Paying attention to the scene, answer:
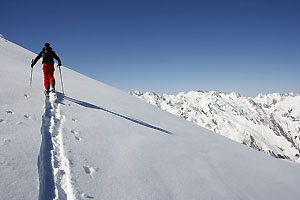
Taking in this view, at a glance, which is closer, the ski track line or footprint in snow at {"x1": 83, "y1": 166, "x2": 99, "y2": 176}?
the ski track line

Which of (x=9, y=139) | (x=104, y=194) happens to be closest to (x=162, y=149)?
(x=104, y=194)

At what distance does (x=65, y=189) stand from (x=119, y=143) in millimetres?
2316

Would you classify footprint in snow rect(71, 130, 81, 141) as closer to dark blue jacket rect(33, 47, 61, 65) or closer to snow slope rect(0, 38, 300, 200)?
snow slope rect(0, 38, 300, 200)

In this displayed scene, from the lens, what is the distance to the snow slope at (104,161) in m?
3.29

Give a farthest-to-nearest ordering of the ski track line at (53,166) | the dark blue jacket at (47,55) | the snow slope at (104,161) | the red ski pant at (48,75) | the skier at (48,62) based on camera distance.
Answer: the dark blue jacket at (47,55) → the skier at (48,62) → the red ski pant at (48,75) → the snow slope at (104,161) → the ski track line at (53,166)

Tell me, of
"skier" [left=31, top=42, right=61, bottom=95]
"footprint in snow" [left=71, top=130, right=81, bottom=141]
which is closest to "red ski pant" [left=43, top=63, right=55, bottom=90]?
"skier" [left=31, top=42, right=61, bottom=95]

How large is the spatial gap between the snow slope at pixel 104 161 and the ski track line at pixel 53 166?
17 mm

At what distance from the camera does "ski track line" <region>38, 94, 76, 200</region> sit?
309 cm

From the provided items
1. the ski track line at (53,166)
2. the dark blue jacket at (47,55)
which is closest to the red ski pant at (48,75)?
the dark blue jacket at (47,55)

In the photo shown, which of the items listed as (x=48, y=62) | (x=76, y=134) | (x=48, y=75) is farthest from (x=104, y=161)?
(x=48, y=62)

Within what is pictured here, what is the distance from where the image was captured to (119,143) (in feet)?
17.8

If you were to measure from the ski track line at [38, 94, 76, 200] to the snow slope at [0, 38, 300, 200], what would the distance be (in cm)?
2

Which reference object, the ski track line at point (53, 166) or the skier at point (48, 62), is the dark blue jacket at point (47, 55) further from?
the ski track line at point (53, 166)

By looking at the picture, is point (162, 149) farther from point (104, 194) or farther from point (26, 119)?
point (26, 119)
